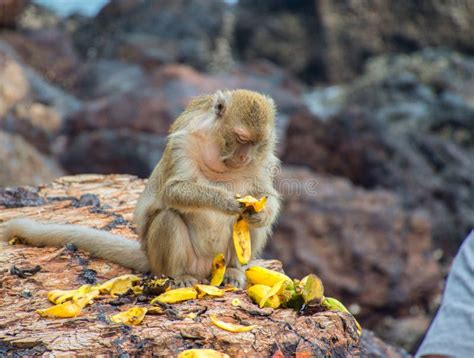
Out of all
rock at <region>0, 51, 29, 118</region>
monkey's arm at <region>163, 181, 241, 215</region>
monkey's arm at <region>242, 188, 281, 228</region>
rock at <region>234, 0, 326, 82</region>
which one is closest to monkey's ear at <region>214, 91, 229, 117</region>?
monkey's arm at <region>163, 181, 241, 215</region>

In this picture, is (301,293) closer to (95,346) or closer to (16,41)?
(95,346)

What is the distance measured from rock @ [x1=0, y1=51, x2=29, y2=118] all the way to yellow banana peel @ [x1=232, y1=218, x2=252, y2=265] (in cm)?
1028

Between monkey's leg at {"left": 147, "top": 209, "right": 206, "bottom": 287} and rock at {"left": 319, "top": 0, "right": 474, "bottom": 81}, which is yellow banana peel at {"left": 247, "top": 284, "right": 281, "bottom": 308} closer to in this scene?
monkey's leg at {"left": 147, "top": 209, "right": 206, "bottom": 287}

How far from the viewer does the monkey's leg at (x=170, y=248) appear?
5445 millimetres

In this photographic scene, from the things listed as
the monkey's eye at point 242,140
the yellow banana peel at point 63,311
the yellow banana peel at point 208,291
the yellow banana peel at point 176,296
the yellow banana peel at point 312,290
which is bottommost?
the yellow banana peel at point 63,311

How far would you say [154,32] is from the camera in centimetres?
2148

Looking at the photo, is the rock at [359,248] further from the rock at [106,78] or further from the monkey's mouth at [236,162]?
the rock at [106,78]

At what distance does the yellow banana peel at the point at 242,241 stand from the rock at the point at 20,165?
612cm

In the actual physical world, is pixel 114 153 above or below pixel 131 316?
below

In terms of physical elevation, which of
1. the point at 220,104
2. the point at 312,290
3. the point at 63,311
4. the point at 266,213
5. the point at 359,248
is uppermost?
the point at 220,104

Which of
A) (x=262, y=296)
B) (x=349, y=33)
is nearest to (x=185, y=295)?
(x=262, y=296)

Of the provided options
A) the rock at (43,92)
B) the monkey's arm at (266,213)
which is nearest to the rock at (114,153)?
the rock at (43,92)

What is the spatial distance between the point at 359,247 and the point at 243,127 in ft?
15.1

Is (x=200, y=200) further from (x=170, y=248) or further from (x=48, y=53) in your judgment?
(x=48, y=53)
